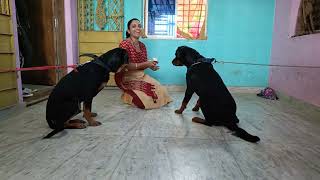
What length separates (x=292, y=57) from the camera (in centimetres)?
365

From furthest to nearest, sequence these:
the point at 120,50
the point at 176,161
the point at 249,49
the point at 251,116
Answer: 1. the point at 249,49
2. the point at 251,116
3. the point at 120,50
4. the point at 176,161

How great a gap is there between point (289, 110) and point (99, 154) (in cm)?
249

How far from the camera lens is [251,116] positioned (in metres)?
2.79

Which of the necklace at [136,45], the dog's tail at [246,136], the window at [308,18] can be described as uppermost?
the window at [308,18]

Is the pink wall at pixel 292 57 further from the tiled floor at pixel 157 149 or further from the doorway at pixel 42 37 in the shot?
the doorway at pixel 42 37

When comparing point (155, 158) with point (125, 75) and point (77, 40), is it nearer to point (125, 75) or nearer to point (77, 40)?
point (125, 75)

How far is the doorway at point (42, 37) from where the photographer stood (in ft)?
13.4

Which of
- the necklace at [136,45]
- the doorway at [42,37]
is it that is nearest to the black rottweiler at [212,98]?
the necklace at [136,45]

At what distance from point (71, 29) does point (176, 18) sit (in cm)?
179

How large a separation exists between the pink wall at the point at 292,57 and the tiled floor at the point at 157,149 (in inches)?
23.2

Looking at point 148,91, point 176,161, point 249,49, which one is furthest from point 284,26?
point 176,161

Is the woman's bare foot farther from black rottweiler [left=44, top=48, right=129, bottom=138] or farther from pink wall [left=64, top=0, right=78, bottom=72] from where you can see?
pink wall [left=64, top=0, right=78, bottom=72]

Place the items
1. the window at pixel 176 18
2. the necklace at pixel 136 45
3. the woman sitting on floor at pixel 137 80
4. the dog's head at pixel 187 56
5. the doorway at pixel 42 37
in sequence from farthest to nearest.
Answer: the window at pixel 176 18
the doorway at pixel 42 37
the necklace at pixel 136 45
the woman sitting on floor at pixel 137 80
the dog's head at pixel 187 56

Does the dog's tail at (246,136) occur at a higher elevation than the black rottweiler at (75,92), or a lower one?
lower
